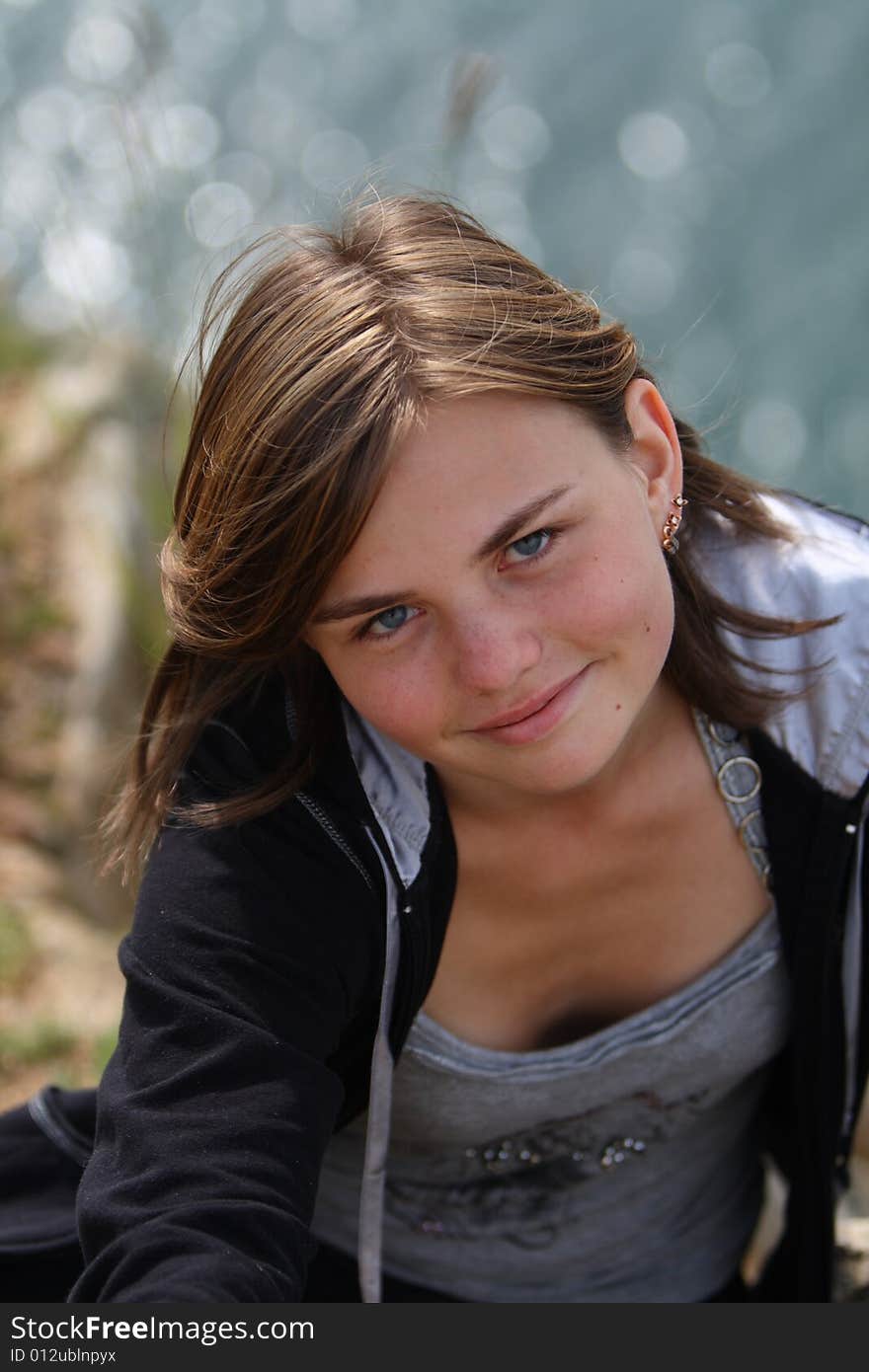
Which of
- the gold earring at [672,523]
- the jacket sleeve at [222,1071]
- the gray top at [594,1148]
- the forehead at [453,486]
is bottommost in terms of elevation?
the gray top at [594,1148]

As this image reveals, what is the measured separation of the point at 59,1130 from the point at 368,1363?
576mm

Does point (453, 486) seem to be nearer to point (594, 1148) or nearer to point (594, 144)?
point (594, 1148)

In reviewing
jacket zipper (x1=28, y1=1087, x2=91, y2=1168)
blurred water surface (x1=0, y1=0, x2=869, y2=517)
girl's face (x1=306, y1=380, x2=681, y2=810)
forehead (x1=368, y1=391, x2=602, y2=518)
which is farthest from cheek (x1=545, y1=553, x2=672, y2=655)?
blurred water surface (x1=0, y1=0, x2=869, y2=517)

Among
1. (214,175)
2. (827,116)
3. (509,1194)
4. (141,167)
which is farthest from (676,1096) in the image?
(827,116)

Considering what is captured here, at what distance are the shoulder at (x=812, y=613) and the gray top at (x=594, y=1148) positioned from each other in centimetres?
9

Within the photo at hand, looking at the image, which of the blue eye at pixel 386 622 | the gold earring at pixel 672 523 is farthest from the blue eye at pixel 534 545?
the gold earring at pixel 672 523

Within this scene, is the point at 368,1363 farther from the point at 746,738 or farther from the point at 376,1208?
the point at 746,738

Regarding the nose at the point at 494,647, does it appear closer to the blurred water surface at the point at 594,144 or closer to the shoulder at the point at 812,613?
the shoulder at the point at 812,613

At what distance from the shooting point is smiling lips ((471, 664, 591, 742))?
5.71 ft

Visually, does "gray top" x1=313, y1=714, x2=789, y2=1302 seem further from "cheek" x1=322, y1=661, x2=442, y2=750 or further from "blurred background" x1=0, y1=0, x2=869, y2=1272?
"blurred background" x1=0, y1=0, x2=869, y2=1272

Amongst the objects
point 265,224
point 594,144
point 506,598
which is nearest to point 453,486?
point 506,598

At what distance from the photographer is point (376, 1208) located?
2004 millimetres

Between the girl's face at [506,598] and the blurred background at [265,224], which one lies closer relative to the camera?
the girl's face at [506,598]

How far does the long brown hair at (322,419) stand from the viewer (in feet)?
5.39
